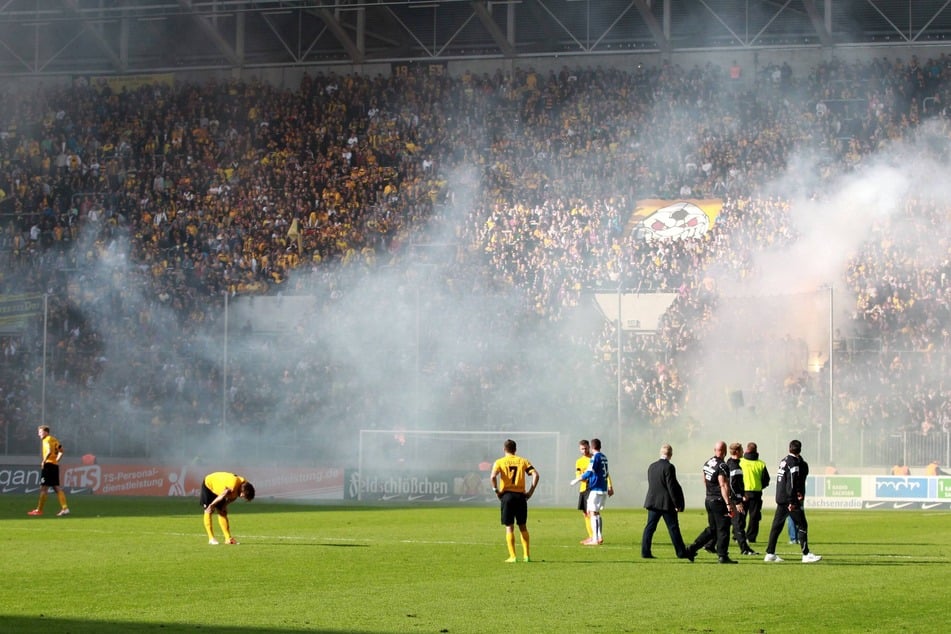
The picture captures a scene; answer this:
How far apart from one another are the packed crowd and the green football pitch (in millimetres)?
11344

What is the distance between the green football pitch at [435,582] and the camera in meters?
12.7

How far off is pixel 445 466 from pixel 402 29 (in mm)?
22762

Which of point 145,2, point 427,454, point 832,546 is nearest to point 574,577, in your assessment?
point 832,546

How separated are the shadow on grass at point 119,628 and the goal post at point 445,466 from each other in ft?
78.3

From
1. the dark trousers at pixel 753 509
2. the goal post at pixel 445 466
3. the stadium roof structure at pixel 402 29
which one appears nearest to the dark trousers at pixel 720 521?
the dark trousers at pixel 753 509

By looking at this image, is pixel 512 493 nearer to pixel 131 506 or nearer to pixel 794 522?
pixel 794 522

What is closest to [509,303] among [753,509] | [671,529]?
[753,509]

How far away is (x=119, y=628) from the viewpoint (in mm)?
12031

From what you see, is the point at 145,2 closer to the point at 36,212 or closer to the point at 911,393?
the point at 36,212

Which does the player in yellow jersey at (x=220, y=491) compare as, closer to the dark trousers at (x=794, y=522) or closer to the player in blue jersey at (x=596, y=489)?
the player in blue jersey at (x=596, y=489)

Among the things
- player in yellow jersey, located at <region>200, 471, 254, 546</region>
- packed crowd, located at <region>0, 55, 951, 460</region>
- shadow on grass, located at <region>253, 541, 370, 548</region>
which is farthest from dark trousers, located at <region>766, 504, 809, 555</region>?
packed crowd, located at <region>0, 55, 951, 460</region>

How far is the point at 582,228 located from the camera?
1721 inches

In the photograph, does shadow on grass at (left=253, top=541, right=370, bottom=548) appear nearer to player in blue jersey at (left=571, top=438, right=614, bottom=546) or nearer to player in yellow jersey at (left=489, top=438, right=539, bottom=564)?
player in yellow jersey at (left=489, top=438, right=539, bottom=564)

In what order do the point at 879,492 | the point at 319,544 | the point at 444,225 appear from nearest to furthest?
the point at 319,544, the point at 879,492, the point at 444,225
